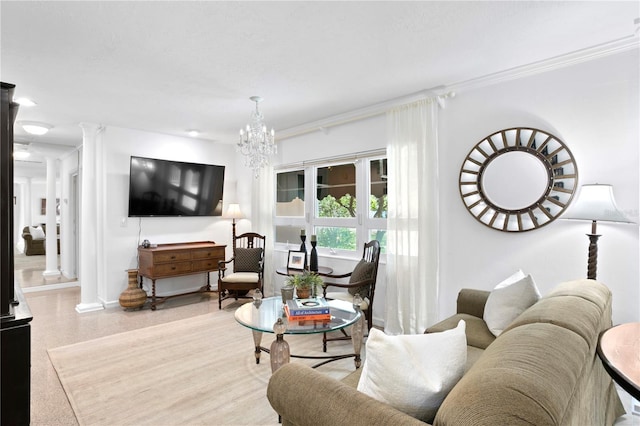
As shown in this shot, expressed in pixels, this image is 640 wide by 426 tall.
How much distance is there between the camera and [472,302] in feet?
9.11

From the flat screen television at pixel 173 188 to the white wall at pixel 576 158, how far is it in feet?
12.1

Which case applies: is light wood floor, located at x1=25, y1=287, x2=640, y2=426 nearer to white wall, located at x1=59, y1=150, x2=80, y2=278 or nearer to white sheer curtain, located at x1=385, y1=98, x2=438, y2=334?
white wall, located at x1=59, y1=150, x2=80, y2=278

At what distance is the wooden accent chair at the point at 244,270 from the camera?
15.5 feet

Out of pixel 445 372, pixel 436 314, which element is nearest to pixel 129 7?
pixel 445 372

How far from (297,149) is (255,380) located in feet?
10.5

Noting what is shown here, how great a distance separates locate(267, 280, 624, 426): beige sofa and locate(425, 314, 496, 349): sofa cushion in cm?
60

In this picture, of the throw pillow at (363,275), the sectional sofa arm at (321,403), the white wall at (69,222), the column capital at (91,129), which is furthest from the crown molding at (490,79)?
the white wall at (69,222)

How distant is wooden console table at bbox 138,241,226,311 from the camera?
462 centimetres

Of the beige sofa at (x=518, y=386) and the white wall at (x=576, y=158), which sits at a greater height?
the white wall at (x=576, y=158)

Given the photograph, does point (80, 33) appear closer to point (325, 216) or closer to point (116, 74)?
point (116, 74)

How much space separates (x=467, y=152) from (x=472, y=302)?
138 cm

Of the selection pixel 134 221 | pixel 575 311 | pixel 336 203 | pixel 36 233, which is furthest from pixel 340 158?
pixel 36 233

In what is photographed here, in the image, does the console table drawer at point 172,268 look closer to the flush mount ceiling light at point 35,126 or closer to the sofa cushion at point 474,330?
the flush mount ceiling light at point 35,126

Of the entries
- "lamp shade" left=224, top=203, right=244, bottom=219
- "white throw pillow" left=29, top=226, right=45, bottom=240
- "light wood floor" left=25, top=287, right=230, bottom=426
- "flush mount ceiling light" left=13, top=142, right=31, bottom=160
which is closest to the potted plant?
"light wood floor" left=25, top=287, right=230, bottom=426
